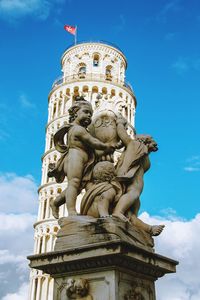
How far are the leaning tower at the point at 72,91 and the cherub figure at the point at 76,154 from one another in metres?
45.4

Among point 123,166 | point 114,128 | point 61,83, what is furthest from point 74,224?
point 61,83

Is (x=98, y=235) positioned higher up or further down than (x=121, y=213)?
further down

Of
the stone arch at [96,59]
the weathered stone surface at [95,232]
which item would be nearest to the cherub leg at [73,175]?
the weathered stone surface at [95,232]

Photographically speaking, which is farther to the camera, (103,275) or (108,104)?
(108,104)

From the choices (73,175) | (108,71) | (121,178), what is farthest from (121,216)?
(108,71)

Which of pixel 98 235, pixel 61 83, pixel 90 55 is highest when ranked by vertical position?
pixel 90 55

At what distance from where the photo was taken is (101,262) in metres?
5.96

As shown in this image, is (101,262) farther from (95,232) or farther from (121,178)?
(121,178)

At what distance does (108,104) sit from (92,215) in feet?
7.71

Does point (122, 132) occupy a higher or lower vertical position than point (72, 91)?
lower

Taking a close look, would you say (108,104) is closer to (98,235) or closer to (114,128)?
(114,128)

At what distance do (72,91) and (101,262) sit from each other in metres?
55.3

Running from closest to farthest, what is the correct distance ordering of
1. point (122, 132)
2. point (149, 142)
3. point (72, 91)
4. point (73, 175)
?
point (73, 175) < point (122, 132) < point (149, 142) < point (72, 91)

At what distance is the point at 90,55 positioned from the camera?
6281 centimetres
